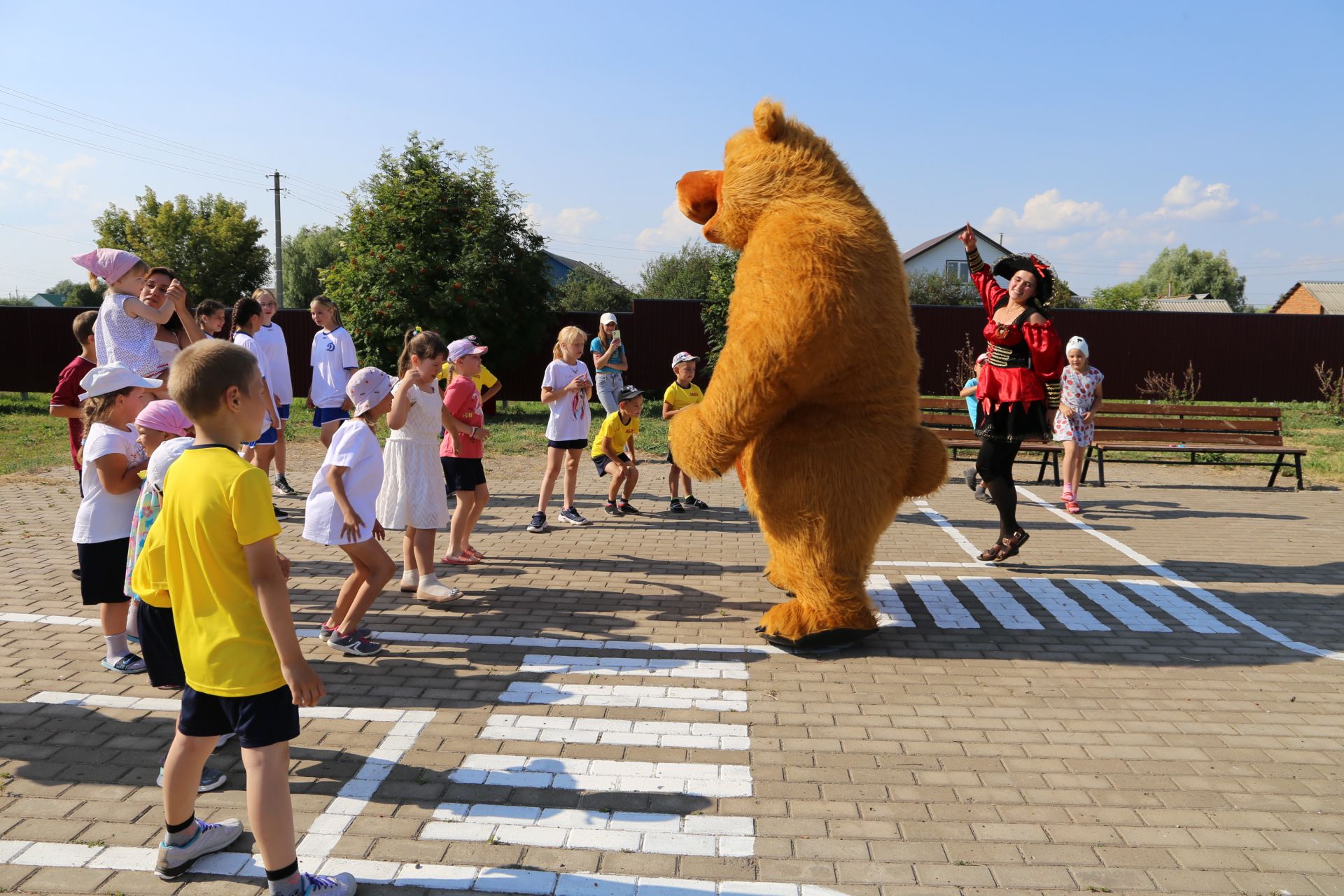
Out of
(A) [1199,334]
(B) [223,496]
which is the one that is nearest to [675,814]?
(B) [223,496]

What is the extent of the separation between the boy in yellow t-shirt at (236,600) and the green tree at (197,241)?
41232 mm

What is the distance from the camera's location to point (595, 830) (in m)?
3.06

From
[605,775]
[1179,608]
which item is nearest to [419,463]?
[605,775]

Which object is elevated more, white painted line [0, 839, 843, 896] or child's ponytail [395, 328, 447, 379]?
child's ponytail [395, 328, 447, 379]

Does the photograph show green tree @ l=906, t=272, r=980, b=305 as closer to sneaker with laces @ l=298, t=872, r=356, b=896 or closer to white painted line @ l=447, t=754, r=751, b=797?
white painted line @ l=447, t=754, r=751, b=797

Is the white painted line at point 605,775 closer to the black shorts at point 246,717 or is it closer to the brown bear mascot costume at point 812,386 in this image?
the black shorts at point 246,717

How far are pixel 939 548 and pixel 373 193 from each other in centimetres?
1313

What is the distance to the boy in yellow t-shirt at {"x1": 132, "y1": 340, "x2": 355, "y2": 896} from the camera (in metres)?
2.48

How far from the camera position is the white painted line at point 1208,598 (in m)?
5.14

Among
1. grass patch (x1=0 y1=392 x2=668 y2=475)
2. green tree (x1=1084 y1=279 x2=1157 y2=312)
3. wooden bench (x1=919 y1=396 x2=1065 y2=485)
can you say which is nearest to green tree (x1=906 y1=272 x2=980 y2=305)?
green tree (x1=1084 y1=279 x2=1157 y2=312)

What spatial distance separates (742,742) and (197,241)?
4316 cm

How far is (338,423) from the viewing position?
28.3 feet

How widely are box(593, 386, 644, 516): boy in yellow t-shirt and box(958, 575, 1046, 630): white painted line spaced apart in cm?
349

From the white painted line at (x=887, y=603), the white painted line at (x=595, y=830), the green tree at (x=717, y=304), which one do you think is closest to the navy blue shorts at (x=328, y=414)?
the white painted line at (x=887, y=603)
